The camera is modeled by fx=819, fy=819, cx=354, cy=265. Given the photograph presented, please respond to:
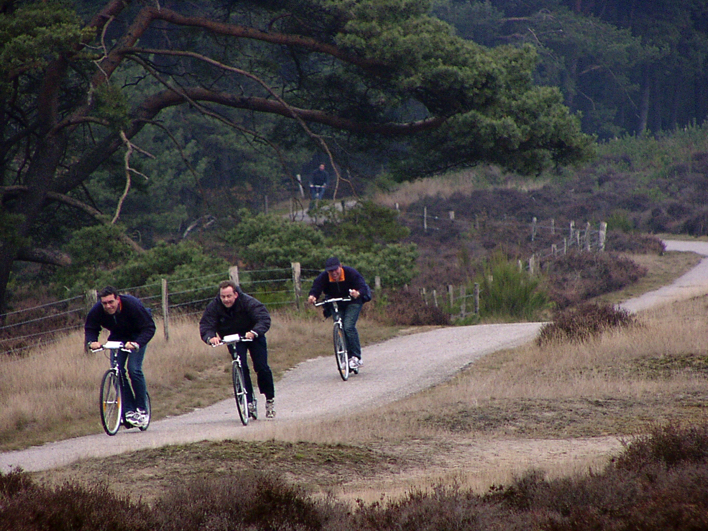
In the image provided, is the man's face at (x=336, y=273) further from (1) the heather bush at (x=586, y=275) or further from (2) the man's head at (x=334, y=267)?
(1) the heather bush at (x=586, y=275)

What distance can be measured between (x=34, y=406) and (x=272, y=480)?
6.89 meters

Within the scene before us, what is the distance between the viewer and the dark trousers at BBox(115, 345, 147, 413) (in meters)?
9.99

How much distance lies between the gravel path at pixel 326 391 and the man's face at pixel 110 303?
1487 mm

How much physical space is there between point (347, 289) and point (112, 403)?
4302 millimetres

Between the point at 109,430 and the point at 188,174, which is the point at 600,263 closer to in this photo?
the point at 188,174

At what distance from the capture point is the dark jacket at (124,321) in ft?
31.7

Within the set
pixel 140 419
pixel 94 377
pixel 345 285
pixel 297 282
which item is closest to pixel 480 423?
pixel 140 419

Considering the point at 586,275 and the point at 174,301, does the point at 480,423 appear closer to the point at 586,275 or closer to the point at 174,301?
the point at 174,301

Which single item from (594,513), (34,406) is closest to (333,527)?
(594,513)

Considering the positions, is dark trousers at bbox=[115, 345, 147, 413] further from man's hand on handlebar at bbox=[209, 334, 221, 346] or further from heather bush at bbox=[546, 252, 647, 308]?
heather bush at bbox=[546, 252, 647, 308]

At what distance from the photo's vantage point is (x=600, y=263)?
1259 inches

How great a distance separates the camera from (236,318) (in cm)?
976

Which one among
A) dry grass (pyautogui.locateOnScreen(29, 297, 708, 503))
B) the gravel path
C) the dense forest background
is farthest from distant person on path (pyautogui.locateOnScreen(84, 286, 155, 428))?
the dense forest background

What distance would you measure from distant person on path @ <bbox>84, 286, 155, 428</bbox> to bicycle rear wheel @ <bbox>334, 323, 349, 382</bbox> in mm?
3634
